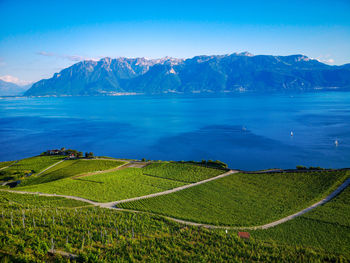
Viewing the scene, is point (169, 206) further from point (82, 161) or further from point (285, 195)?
point (82, 161)

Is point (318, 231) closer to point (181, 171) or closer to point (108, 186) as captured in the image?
point (181, 171)

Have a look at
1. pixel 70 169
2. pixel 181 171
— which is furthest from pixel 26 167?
pixel 181 171

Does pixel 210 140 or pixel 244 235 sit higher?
pixel 210 140

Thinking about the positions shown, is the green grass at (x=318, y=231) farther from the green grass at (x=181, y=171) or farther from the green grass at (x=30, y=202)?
the green grass at (x=30, y=202)

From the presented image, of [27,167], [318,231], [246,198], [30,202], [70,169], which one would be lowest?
[318,231]

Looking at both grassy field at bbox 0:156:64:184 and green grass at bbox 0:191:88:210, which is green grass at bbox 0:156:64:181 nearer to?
grassy field at bbox 0:156:64:184

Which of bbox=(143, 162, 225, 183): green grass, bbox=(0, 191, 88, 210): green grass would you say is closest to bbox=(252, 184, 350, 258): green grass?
bbox=(143, 162, 225, 183): green grass

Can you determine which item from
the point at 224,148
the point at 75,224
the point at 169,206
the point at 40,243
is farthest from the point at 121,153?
the point at 40,243

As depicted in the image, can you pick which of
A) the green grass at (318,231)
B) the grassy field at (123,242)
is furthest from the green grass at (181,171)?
the green grass at (318,231)
